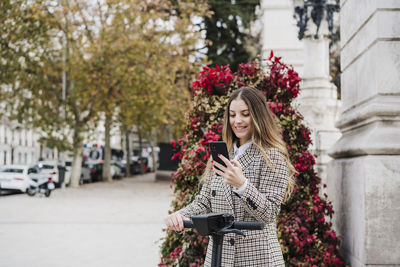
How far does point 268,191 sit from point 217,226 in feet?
1.67

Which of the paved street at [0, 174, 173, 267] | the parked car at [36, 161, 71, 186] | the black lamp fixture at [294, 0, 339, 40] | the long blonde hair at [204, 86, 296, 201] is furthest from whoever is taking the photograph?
the parked car at [36, 161, 71, 186]

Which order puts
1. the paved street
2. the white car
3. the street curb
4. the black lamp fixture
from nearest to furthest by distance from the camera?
1. the paved street
2. the black lamp fixture
3. the white car
4. the street curb

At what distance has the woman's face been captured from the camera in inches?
112

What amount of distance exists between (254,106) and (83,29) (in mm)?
25600

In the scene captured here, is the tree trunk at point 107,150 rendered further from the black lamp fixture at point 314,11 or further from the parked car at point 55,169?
the black lamp fixture at point 314,11

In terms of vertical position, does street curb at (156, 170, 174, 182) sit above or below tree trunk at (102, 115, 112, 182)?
below

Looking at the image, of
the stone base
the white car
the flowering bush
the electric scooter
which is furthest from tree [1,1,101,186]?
the electric scooter

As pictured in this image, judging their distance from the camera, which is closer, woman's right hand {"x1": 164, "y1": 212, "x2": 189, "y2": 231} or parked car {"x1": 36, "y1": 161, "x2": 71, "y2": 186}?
woman's right hand {"x1": 164, "y1": 212, "x2": 189, "y2": 231}

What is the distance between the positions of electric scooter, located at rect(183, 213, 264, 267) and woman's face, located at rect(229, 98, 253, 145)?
63cm

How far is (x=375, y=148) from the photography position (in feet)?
14.0

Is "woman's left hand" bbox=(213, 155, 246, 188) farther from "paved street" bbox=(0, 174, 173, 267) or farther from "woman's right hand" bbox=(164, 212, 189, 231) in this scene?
"paved street" bbox=(0, 174, 173, 267)

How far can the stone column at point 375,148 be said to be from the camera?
4164 millimetres

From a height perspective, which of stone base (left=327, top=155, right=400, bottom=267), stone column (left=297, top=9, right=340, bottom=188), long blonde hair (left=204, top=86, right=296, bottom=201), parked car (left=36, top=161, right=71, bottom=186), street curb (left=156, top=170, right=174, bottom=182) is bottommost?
street curb (left=156, top=170, right=174, bottom=182)

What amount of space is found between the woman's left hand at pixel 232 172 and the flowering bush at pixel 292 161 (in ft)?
9.38
